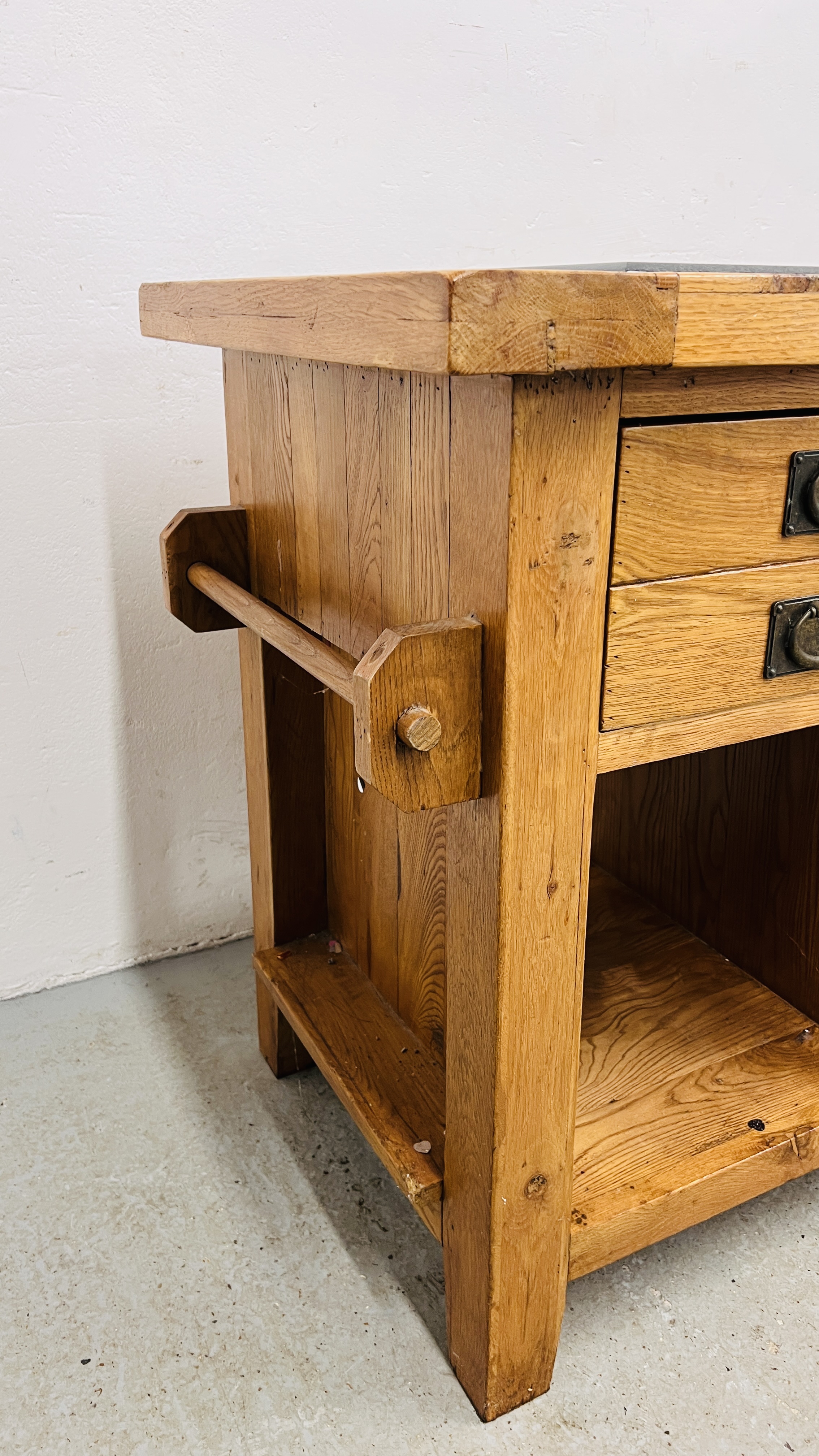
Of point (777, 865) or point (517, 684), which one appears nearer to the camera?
point (517, 684)

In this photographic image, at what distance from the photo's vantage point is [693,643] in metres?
0.84

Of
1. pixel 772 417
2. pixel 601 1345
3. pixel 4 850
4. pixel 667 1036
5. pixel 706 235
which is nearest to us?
pixel 772 417

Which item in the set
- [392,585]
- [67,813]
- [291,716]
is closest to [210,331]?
[392,585]

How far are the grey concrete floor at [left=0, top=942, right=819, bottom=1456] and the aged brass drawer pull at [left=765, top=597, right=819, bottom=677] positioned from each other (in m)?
0.66

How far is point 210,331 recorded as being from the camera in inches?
40.6

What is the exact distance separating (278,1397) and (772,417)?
0.95m

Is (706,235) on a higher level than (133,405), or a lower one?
higher

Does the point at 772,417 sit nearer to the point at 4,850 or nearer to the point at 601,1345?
the point at 601,1345

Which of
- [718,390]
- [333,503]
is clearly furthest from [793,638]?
[333,503]

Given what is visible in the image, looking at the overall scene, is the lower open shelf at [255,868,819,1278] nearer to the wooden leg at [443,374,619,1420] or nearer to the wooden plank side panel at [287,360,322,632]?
the wooden leg at [443,374,619,1420]

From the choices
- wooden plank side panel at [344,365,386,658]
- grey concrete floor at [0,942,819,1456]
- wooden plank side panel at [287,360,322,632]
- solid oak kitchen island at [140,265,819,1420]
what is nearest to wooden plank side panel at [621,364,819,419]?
solid oak kitchen island at [140,265,819,1420]

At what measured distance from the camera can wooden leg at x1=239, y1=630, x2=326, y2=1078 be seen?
1.30 meters

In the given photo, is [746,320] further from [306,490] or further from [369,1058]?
[369,1058]

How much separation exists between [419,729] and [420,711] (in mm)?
12
